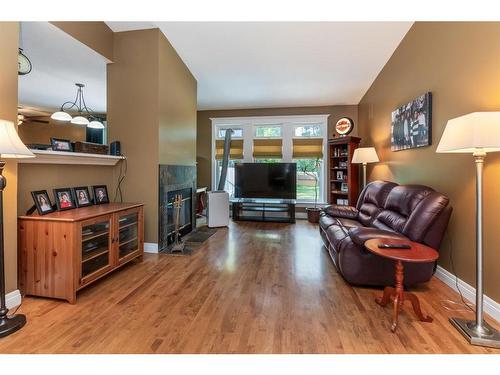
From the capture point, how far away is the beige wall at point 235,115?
6254 mm

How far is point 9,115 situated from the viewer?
6.49 ft

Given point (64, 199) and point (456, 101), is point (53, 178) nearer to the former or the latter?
point (64, 199)

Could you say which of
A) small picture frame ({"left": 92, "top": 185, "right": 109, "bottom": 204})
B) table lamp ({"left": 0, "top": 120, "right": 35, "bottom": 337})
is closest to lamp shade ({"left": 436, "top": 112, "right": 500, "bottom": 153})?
table lamp ({"left": 0, "top": 120, "right": 35, "bottom": 337})

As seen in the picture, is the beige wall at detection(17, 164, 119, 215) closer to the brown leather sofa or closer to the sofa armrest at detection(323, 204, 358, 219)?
the brown leather sofa

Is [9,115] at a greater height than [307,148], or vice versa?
[307,148]

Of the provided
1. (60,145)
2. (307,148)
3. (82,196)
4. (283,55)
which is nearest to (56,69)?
(60,145)

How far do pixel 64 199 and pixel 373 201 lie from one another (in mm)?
3849

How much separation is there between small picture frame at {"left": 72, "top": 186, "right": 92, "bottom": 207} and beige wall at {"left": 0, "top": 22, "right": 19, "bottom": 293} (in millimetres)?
592

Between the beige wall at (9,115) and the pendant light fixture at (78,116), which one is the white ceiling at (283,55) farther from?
the pendant light fixture at (78,116)

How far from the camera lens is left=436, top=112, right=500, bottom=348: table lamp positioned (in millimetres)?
1533

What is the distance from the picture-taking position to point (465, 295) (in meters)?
2.22
